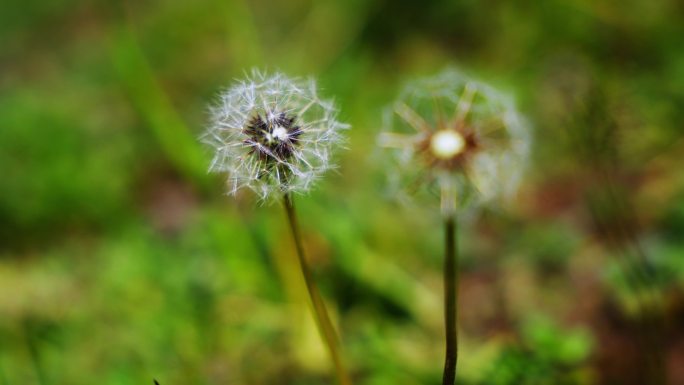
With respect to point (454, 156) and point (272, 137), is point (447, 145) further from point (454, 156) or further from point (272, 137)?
point (272, 137)

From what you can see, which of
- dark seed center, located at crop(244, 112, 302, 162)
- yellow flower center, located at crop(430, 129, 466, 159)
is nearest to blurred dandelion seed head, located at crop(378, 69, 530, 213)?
yellow flower center, located at crop(430, 129, 466, 159)

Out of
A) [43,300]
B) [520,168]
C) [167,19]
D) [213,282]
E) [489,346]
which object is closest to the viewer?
[520,168]

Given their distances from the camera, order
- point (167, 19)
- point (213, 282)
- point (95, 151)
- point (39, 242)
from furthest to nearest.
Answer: point (167, 19), point (95, 151), point (39, 242), point (213, 282)

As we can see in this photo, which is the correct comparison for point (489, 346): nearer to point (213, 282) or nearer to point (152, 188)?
point (213, 282)

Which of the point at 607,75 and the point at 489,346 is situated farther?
the point at 607,75

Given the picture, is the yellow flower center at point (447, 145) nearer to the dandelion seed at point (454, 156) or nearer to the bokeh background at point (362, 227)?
the dandelion seed at point (454, 156)

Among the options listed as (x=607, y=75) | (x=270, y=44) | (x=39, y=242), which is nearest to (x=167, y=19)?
(x=270, y=44)

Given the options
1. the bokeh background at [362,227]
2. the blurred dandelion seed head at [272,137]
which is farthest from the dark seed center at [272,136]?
the bokeh background at [362,227]

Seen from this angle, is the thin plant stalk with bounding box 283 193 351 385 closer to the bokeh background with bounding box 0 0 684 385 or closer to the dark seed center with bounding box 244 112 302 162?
the dark seed center with bounding box 244 112 302 162
